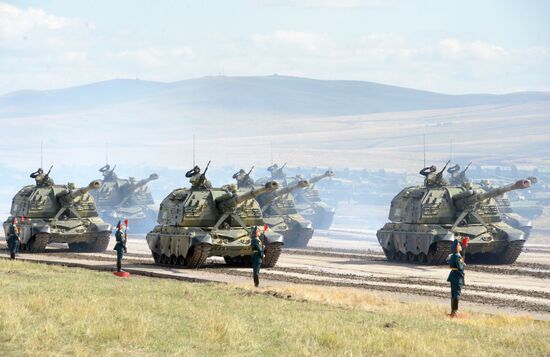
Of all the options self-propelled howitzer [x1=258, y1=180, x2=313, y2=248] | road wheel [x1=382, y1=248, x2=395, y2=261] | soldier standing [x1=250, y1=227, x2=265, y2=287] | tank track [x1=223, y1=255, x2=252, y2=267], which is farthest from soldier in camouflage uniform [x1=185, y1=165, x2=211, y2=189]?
self-propelled howitzer [x1=258, y1=180, x2=313, y2=248]

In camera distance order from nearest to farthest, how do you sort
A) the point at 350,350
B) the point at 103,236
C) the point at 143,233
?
the point at 350,350 → the point at 103,236 → the point at 143,233

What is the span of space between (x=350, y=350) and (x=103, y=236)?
37.6 metres

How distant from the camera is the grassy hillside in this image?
22797 millimetres

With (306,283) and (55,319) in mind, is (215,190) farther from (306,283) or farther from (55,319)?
(55,319)

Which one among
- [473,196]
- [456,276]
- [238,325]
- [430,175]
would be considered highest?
[430,175]

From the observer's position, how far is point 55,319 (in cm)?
2581

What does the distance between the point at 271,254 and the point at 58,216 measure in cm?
A: 1508

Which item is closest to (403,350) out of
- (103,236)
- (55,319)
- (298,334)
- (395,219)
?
(298,334)

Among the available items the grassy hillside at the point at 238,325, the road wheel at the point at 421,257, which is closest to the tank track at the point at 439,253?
the road wheel at the point at 421,257

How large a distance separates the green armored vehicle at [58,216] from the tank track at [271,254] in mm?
12228

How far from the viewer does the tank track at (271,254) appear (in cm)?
4626

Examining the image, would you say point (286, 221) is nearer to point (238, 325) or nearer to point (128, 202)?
point (128, 202)

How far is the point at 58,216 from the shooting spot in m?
57.9

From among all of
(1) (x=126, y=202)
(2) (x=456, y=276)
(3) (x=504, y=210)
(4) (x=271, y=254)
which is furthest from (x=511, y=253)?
(1) (x=126, y=202)
